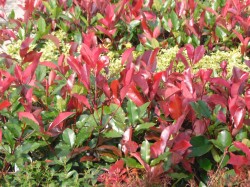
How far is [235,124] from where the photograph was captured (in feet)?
8.29

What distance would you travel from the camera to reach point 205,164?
258cm

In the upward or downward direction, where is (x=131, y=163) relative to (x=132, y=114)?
downward

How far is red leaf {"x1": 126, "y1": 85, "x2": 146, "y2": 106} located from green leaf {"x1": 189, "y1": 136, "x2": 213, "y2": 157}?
13.2 inches

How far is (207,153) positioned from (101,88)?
25.7 inches

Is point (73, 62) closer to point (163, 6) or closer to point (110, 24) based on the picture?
point (110, 24)

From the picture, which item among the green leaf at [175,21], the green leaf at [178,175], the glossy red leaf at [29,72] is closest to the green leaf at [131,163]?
the green leaf at [178,175]

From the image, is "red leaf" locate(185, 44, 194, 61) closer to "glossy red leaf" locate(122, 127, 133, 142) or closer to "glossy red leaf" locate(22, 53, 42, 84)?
"glossy red leaf" locate(122, 127, 133, 142)

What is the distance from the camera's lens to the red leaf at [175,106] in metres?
2.53

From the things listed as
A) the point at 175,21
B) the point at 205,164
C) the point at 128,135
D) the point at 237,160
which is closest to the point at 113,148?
the point at 128,135

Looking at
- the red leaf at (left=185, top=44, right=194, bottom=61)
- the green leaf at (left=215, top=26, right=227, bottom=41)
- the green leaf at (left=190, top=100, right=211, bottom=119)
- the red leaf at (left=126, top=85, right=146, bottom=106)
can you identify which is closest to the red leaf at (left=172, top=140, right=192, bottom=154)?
the green leaf at (left=190, top=100, right=211, bottom=119)

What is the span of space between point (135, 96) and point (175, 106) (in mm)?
240

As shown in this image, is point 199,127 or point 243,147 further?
point 199,127

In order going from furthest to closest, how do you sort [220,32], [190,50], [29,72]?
[220,32], [190,50], [29,72]

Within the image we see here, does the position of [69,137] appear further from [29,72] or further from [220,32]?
[220,32]
